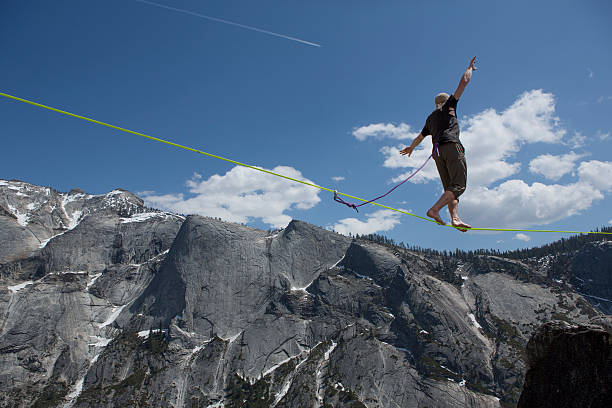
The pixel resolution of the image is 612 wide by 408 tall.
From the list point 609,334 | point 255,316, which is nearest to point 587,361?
point 609,334

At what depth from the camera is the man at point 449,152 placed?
352 inches

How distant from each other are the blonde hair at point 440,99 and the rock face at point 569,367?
207 inches

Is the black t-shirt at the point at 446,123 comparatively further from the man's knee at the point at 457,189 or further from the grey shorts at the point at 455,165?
the man's knee at the point at 457,189

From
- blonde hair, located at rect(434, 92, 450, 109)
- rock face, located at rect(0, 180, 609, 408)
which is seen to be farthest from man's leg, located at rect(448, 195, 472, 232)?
rock face, located at rect(0, 180, 609, 408)

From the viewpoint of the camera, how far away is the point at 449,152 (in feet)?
29.5

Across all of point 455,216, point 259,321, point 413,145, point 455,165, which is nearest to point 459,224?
point 455,216

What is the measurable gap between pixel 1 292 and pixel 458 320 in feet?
586

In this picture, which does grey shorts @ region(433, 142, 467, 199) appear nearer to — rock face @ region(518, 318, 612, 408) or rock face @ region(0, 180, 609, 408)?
rock face @ region(518, 318, 612, 408)

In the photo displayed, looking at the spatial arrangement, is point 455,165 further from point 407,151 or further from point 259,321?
point 259,321

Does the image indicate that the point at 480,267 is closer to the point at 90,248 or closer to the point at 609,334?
the point at 90,248

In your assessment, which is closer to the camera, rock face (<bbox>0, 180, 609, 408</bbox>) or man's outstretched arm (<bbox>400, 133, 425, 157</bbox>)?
man's outstretched arm (<bbox>400, 133, 425, 157</bbox>)

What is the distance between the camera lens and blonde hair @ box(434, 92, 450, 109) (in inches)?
374

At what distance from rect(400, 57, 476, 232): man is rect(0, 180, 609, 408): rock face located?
123 m

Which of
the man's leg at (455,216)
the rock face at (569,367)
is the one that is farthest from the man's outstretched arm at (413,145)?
the rock face at (569,367)
